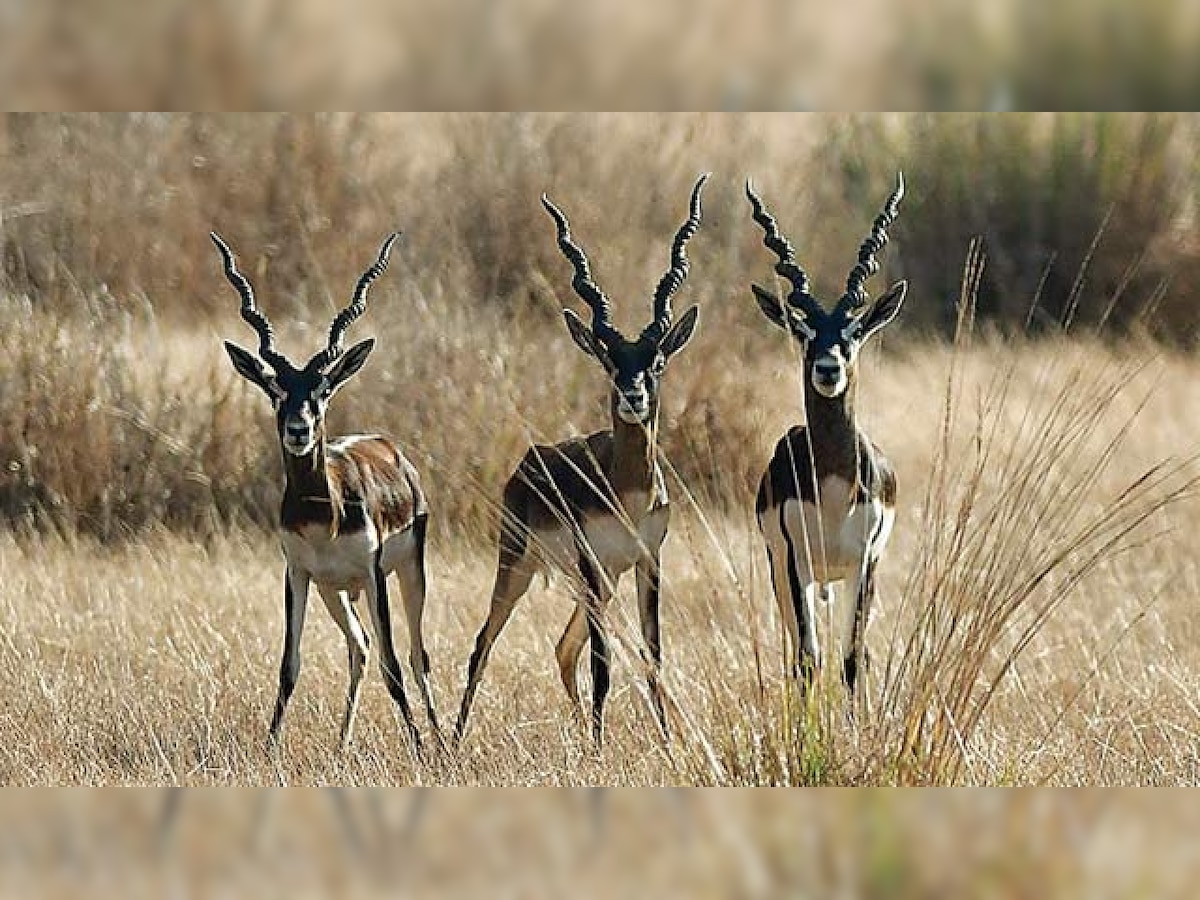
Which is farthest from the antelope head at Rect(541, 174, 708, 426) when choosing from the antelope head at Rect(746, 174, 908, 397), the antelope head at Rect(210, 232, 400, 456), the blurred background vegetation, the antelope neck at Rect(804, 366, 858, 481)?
the blurred background vegetation

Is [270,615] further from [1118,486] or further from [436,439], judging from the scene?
[1118,486]

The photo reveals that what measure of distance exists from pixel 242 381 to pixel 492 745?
14.3ft

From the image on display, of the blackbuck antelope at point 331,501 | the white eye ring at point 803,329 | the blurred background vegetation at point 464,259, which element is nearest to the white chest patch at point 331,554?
the blackbuck antelope at point 331,501

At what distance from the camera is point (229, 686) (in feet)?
15.3

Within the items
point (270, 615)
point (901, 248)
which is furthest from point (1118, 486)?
point (270, 615)

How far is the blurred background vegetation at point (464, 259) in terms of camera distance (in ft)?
25.8

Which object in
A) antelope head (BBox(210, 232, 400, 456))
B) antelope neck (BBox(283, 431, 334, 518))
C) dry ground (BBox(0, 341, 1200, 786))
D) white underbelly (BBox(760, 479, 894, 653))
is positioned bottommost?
dry ground (BBox(0, 341, 1200, 786))

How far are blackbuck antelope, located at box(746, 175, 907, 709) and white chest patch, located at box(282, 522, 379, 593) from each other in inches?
31.2

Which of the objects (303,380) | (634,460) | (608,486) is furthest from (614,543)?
(303,380)

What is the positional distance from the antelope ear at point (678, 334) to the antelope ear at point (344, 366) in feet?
1.78

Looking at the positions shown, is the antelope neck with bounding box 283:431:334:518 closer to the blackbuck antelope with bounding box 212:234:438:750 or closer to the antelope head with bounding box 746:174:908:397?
the blackbuck antelope with bounding box 212:234:438:750

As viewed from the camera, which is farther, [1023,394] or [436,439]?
[1023,394]

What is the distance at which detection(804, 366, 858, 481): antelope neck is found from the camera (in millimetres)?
3680

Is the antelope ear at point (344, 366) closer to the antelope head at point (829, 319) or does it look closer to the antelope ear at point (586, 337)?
the antelope ear at point (586, 337)
